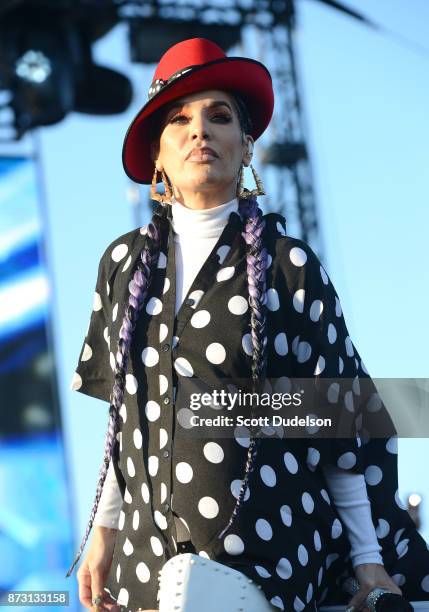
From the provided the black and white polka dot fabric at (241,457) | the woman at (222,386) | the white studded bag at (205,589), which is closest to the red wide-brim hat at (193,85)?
the woman at (222,386)

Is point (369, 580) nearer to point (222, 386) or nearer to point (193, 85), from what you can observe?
point (222, 386)

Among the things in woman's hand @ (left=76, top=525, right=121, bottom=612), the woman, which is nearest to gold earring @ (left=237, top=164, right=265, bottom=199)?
the woman

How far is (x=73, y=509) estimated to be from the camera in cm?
730

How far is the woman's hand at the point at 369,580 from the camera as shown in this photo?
2.36 metres

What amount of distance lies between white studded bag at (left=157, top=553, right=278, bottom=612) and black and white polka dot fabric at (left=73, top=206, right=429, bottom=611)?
4 centimetres

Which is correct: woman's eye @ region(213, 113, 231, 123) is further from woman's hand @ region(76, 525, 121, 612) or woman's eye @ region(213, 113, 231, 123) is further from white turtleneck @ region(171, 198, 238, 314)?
woman's hand @ region(76, 525, 121, 612)

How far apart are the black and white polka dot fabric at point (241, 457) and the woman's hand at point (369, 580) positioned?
0.05 metres

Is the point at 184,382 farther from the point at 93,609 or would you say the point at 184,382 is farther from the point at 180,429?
the point at 93,609

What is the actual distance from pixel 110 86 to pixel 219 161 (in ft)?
17.1

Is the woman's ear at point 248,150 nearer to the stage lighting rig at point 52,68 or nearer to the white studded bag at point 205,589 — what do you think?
the white studded bag at point 205,589

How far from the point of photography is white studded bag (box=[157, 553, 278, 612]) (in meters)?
2.12

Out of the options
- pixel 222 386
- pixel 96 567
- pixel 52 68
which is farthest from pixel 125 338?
pixel 52 68

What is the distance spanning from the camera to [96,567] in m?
2.53

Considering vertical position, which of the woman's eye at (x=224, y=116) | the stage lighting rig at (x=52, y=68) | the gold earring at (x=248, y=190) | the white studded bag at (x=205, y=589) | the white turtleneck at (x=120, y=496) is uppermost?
the stage lighting rig at (x=52, y=68)
